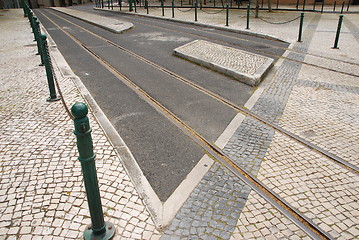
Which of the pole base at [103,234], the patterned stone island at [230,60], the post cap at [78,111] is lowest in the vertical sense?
the pole base at [103,234]

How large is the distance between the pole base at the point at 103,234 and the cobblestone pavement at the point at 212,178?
9 cm

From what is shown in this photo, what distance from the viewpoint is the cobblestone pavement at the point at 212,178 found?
3.25 m

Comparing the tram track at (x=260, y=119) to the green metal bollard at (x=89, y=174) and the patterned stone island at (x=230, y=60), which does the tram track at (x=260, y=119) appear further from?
the green metal bollard at (x=89, y=174)

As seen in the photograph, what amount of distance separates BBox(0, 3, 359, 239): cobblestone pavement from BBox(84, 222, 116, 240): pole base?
9cm

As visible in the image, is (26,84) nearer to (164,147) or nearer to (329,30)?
(164,147)

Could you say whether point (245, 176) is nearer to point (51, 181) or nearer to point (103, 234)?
point (103, 234)

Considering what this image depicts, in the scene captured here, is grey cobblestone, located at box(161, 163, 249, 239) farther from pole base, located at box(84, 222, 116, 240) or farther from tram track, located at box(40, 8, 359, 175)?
tram track, located at box(40, 8, 359, 175)

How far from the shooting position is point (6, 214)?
3.35m

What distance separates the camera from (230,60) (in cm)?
963

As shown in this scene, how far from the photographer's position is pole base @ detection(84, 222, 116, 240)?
A: 3.03 metres

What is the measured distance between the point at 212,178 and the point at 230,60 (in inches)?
248

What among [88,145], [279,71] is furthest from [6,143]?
[279,71]

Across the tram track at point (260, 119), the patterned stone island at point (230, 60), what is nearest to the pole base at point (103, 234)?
the tram track at point (260, 119)

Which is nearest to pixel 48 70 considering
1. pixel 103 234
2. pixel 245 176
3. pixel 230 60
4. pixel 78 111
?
pixel 78 111
